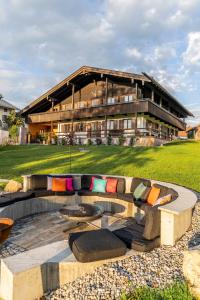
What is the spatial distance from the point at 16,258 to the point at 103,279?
1324 millimetres

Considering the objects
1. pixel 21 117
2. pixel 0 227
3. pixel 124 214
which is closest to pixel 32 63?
pixel 21 117

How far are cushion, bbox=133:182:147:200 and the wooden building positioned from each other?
1536cm

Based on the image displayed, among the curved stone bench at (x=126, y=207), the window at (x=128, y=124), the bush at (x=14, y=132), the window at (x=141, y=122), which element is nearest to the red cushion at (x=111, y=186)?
the curved stone bench at (x=126, y=207)

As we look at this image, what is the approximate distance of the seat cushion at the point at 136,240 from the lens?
14.3 feet

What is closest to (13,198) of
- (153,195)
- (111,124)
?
(153,195)

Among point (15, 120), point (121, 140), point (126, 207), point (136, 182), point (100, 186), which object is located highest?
point (15, 120)

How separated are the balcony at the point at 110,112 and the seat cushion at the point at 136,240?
18532mm

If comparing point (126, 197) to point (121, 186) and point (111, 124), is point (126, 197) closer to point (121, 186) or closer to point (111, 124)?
point (121, 186)

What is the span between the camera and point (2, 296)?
3.56 meters

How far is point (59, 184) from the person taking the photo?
27.5 feet

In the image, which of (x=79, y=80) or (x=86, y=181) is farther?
(x=79, y=80)

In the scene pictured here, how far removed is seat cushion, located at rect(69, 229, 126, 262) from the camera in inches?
151

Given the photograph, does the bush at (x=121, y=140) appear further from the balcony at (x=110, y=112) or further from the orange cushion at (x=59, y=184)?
A: the orange cushion at (x=59, y=184)

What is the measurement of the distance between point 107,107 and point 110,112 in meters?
0.72
